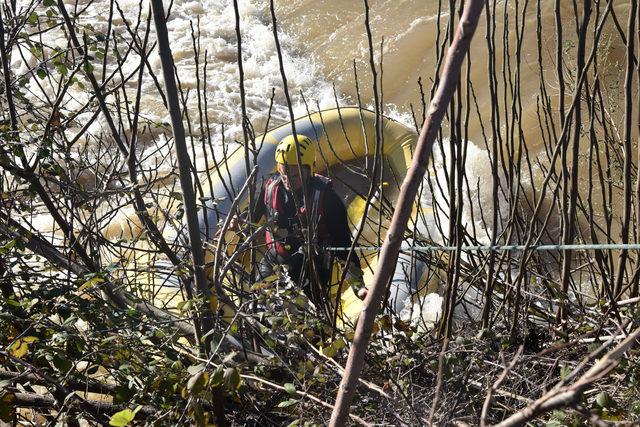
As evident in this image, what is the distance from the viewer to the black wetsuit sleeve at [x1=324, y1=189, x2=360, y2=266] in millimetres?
4293

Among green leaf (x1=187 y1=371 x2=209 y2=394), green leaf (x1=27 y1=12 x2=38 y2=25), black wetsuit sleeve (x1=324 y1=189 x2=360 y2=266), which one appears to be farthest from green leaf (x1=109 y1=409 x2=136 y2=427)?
black wetsuit sleeve (x1=324 y1=189 x2=360 y2=266)

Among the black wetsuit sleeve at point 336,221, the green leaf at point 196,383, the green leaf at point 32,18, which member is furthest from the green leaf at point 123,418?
the black wetsuit sleeve at point 336,221

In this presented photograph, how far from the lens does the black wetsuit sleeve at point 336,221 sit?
14.1ft

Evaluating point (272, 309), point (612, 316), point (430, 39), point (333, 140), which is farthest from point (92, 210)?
point (430, 39)

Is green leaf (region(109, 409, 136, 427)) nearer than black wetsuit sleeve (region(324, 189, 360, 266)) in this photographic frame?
Yes

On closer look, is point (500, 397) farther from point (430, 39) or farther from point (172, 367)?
point (430, 39)

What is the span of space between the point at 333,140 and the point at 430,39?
3709mm

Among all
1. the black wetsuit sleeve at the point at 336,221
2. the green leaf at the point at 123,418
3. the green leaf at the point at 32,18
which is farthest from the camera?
the black wetsuit sleeve at the point at 336,221

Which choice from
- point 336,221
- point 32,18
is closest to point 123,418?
point 32,18

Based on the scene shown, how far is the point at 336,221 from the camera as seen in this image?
4.32 meters

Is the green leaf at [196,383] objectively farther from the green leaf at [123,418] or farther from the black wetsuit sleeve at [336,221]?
the black wetsuit sleeve at [336,221]

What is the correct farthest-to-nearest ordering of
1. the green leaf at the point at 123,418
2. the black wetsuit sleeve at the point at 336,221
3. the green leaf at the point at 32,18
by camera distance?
the black wetsuit sleeve at the point at 336,221, the green leaf at the point at 32,18, the green leaf at the point at 123,418

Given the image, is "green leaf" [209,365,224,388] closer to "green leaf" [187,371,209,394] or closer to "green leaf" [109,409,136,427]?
"green leaf" [187,371,209,394]

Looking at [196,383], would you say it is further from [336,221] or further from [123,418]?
[336,221]
